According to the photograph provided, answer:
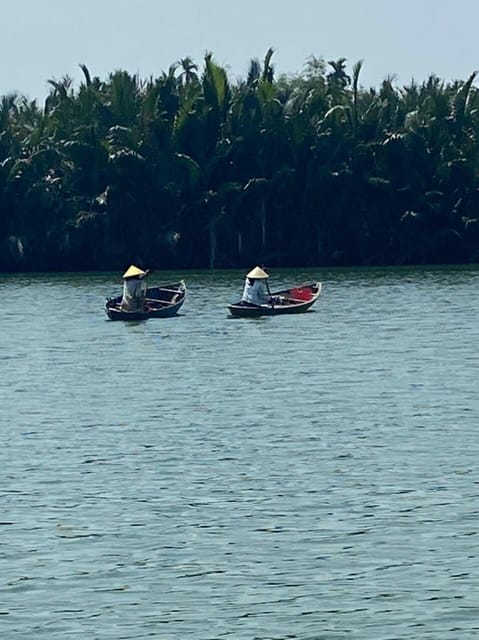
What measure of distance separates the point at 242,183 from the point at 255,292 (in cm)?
3568

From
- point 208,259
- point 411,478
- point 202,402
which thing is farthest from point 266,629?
point 208,259

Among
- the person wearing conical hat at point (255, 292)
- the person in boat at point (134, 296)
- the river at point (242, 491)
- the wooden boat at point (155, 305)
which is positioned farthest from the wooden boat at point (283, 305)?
the river at point (242, 491)

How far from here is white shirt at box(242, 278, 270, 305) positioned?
60.3 m

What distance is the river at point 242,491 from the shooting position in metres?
19.3

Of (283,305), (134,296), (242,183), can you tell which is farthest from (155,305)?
(242,183)

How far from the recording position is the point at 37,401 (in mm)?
38938

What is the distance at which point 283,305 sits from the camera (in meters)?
61.8

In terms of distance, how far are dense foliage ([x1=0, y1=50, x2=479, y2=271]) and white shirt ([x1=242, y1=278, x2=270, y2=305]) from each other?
109 ft

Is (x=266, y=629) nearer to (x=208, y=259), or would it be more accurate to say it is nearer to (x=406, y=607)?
(x=406, y=607)

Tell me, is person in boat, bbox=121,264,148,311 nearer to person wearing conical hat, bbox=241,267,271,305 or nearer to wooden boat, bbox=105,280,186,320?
wooden boat, bbox=105,280,186,320

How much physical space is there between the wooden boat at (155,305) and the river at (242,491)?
26.8 feet

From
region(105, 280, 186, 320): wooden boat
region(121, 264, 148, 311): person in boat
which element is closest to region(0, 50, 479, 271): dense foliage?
region(105, 280, 186, 320): wooden boat

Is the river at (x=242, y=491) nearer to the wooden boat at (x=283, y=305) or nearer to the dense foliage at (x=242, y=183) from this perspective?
the wooden boat at (x=283, y=305)

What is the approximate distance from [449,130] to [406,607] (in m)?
79.6
